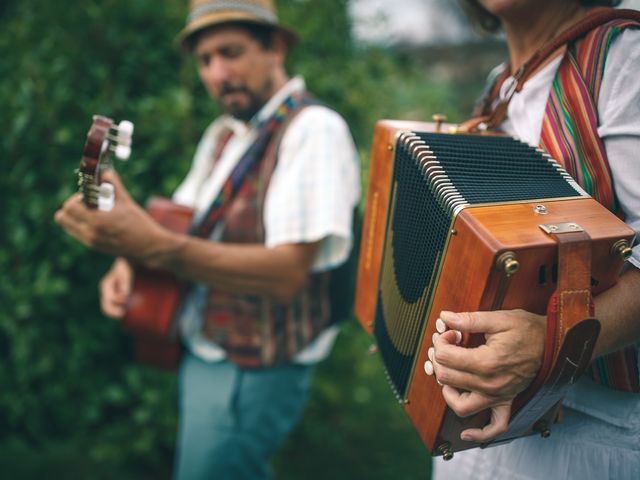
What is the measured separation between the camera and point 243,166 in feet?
5.98

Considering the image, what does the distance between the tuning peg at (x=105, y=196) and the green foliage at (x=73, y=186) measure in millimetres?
732

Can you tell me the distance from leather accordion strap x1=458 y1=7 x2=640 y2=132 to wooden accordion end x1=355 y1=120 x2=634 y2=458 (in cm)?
→ 10

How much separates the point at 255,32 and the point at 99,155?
34.6 inches

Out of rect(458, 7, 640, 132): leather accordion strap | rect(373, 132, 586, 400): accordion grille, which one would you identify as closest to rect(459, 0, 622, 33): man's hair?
rect(458, 7, 640, 132): leather accordion strap

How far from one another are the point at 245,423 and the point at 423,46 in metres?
6.34

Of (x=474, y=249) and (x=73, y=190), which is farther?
(x=73, y=190)

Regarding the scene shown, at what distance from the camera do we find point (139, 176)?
2352 millimetres

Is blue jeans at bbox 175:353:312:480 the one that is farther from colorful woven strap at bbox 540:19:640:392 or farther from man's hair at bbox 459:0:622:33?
man's hair at bbox 459:0:622:33

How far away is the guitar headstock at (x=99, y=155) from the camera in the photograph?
1374 millimetres

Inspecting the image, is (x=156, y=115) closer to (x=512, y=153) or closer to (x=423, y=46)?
(x=512, y=153)

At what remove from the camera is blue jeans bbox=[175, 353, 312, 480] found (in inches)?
72.4

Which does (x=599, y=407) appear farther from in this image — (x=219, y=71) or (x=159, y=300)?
(x=219, y=71)

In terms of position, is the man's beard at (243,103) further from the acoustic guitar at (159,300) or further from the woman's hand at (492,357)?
the woman's hand at (492,357)

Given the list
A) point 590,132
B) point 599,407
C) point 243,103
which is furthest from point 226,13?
point 599,407
